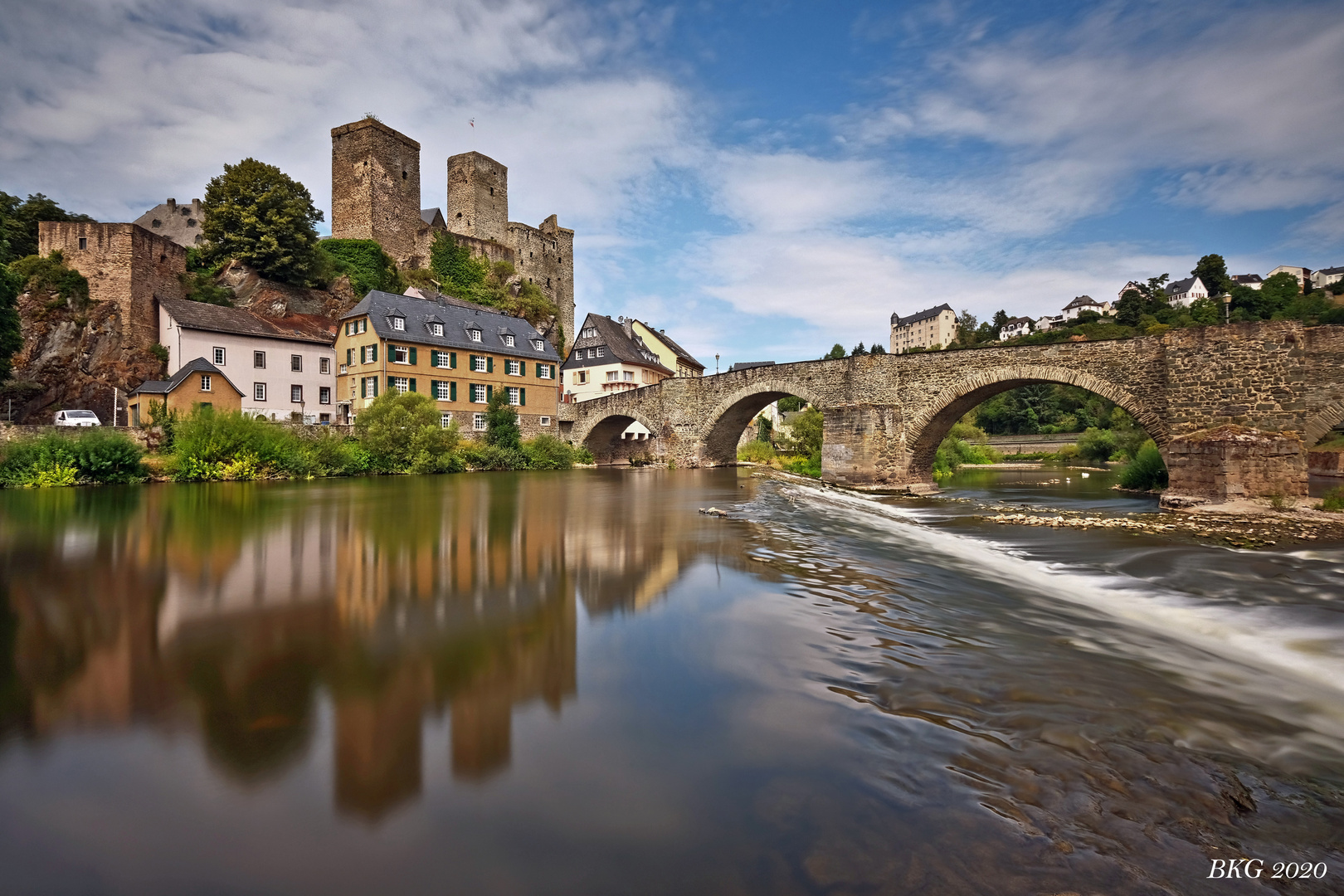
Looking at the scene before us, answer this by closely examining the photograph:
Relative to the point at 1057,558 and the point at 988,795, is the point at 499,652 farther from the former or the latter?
the point at 1057,558

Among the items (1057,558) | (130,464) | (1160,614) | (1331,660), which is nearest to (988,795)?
(1331,660)

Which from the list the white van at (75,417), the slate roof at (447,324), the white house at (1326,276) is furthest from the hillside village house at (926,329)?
the white van at (75,417)

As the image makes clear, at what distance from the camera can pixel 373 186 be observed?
149 feet

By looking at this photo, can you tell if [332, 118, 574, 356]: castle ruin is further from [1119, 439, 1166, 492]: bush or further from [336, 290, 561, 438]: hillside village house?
[1119, 439, 1166, 492]: bush

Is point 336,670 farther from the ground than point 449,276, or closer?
closer

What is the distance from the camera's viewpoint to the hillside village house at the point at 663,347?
55.5 m

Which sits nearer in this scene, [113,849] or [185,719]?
[113,849]

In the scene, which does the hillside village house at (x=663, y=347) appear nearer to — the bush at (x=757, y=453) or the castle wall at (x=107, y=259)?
the bush at (x=757, y=453)

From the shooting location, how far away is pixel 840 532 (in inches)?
445

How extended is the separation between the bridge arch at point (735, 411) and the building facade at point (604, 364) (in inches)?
511

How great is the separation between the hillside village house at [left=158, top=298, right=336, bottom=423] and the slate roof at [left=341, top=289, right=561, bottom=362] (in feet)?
8.74

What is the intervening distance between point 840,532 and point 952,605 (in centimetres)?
489

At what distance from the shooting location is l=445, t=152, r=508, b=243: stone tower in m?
53.6

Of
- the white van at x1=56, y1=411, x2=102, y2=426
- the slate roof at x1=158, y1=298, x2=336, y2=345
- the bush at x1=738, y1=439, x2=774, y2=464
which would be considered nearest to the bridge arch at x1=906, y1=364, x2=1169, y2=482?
the bush at x1=738, y1=439, x2=774, y2=464
